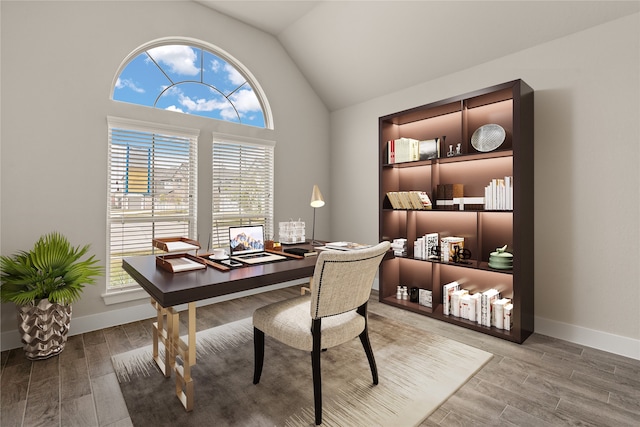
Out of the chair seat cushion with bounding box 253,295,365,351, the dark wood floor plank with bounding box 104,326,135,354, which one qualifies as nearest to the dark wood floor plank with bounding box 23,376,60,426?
the dark wood floor plank with bounding box 104,326,135,354

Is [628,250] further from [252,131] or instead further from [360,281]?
[252,131]

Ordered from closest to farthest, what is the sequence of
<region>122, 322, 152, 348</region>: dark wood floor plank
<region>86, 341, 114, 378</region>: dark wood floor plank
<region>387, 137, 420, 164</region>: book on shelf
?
1. <region>86, 341, 114, 378</region>: dark wood floor plank
2. <region>122, 322, 152, 348</region>: dark wood floor plank
3. <region>387, 137, 420, 164</region>: book on shelf

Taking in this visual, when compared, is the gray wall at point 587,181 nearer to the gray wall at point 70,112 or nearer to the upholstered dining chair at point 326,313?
the upholstered dining chair at point 326,313

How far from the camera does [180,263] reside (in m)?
1.97

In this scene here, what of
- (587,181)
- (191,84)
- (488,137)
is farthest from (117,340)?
(587,181)

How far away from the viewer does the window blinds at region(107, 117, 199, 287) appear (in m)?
3.00

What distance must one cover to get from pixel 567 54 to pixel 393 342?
289 centimetres

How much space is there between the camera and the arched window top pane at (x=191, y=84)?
3178mm

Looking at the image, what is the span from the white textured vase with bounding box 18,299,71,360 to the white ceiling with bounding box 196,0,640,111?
3.34m

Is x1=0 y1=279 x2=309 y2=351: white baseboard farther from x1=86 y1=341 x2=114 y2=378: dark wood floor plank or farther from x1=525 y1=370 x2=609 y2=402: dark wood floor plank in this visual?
x1=525 y1=370 x2=609 y2=402: dark wood floor plank

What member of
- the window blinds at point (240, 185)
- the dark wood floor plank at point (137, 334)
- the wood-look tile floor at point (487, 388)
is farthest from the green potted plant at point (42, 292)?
the window blinds at point (240, 185)

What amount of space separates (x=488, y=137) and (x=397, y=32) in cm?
150

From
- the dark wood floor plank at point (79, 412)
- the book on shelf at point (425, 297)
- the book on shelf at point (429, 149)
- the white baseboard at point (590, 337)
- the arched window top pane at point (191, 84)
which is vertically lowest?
the dark wood floor plank at point (79, 412)

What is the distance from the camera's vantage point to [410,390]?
76.7 inches
